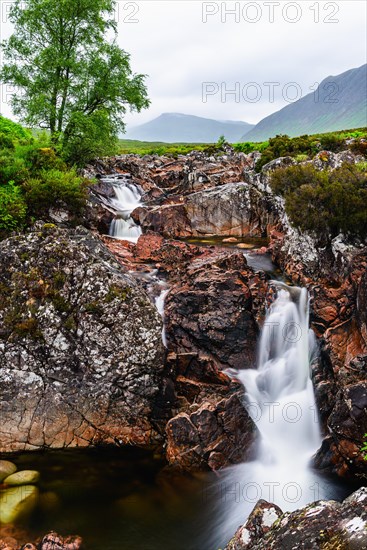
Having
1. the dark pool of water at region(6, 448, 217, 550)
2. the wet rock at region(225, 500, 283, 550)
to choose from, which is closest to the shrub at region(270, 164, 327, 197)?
the dark pool of water at region(6, 448, 217, 550)

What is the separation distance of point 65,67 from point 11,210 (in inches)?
630

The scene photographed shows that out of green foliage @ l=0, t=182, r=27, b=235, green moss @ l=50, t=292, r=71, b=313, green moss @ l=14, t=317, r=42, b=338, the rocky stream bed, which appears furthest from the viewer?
green foliage @ l=0, t=182, r=27, b=235

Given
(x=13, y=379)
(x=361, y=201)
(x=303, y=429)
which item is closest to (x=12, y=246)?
(x=13, y=379)

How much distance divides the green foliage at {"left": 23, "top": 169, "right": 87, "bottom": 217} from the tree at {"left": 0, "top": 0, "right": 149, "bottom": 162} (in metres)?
8.90

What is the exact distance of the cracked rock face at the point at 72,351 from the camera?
12.5 m

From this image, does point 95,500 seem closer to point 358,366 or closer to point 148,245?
point 358,366

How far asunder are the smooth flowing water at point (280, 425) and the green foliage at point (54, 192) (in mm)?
10105

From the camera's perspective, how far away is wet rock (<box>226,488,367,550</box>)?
4695 mm

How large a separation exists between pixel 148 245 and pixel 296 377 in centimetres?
967

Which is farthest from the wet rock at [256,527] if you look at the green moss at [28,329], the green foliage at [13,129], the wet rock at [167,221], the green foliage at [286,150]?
the green foliage at [286,150]

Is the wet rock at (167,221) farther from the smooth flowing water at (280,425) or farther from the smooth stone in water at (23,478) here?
the smooth stone in water at (23,478)

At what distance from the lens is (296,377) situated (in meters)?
14.3

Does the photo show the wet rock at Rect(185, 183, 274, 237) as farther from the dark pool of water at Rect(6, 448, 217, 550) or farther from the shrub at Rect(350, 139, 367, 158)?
the dark pool of water at Rect(6, 448, 217, 550)

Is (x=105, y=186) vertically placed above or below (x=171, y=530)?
above
